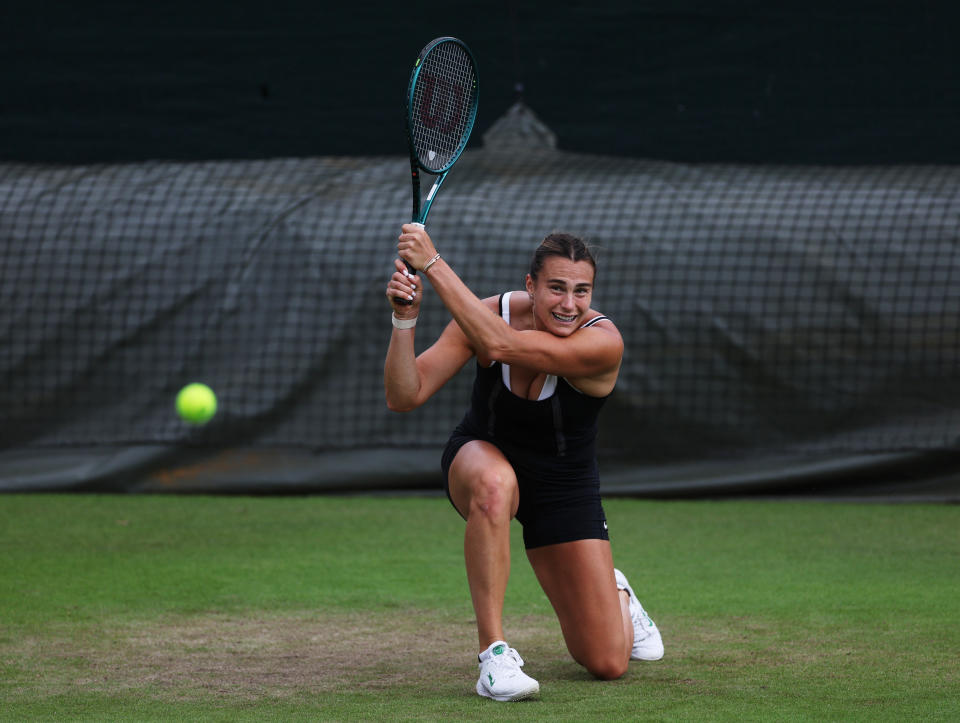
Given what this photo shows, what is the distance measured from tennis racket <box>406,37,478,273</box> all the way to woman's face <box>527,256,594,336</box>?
336mm

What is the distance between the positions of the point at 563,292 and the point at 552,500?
19.4 inches

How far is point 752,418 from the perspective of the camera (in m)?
6.18

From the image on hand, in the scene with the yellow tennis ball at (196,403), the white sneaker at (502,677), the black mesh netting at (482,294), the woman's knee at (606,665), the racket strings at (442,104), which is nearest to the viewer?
the white sneaker at (502,677)

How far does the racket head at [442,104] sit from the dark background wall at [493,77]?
4.82 m

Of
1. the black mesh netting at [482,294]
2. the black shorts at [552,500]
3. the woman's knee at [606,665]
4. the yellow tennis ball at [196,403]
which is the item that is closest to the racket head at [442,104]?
the black shorts at [552,500]

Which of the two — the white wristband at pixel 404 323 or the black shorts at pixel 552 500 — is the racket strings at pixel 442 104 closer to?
the white wristband at pixel 404 323

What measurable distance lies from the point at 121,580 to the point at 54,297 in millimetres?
2487

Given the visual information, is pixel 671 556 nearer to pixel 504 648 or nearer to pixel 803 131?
pixel 504 648

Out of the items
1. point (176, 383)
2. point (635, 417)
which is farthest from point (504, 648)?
point (176, 383)

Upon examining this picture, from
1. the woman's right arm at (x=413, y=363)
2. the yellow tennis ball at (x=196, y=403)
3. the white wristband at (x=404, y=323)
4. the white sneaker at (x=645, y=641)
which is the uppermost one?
the white wristband at (x=404, y=323)

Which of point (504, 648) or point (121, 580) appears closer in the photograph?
point (504, 648)

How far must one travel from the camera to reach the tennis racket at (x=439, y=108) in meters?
3.21

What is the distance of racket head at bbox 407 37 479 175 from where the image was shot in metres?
3.26

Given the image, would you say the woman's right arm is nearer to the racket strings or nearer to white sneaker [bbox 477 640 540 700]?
the racket strings
